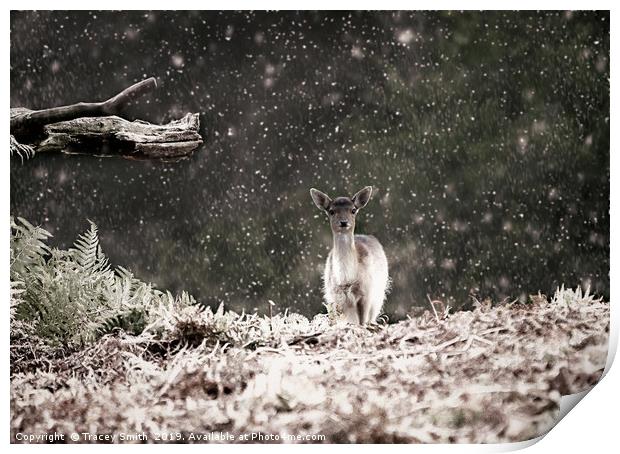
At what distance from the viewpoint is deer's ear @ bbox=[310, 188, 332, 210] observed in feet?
11.3

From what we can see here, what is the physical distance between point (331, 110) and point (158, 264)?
945 mm

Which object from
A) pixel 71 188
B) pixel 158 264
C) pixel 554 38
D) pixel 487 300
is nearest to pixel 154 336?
pixel 158 264

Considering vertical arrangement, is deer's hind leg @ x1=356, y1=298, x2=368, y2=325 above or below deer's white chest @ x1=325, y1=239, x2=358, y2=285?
below

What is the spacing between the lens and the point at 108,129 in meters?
3.48

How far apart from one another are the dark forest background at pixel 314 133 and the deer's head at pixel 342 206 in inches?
1.5

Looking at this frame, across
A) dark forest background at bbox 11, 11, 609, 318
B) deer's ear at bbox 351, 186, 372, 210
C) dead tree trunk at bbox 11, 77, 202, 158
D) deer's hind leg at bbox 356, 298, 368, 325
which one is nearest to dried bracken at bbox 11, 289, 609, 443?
deer's hind leg at bbox 356, 298, 368, 325

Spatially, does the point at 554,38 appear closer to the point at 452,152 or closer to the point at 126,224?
the point at 452,152

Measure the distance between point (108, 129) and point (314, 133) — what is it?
84 centimetres

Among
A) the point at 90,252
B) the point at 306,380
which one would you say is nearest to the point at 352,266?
the point at 306,380

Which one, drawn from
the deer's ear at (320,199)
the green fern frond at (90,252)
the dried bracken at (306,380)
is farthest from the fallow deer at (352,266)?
the green fern frond at (90,252)

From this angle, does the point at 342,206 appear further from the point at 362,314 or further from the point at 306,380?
the point at 306,380

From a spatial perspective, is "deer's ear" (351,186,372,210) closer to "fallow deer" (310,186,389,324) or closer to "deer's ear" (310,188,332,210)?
"fallow deer" (310,186,389,324)

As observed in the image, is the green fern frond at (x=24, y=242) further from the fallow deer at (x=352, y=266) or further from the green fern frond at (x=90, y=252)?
the fallow deer at (x=352, y=266)

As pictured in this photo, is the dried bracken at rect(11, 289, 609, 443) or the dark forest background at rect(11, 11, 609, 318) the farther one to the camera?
the dark forest background at rect(11, 11, 609, 318)
